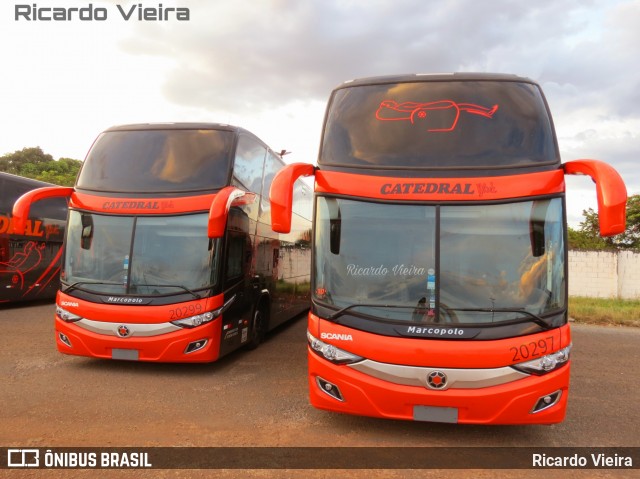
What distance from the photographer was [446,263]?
4.70m

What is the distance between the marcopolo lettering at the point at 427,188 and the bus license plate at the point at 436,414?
203 cm

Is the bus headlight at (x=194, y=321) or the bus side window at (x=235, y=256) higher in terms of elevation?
the bus side window at (x=235, y=256)

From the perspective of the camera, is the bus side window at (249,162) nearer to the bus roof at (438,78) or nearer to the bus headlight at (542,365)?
the bus roof at (438,78)

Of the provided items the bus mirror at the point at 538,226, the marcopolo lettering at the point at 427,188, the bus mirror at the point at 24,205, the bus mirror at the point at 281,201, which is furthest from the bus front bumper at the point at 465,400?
the bus mirror at the point at 24,205

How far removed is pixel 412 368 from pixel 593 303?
16.7 metres

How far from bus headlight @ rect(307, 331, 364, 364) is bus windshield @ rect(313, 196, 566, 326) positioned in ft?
1.27

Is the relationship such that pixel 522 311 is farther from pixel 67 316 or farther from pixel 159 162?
pixel 67 316

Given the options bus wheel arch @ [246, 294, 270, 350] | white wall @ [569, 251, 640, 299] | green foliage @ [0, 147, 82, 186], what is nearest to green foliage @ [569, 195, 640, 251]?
white wall @ [569, 251, 640, 299]

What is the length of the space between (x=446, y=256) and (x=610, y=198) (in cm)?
153

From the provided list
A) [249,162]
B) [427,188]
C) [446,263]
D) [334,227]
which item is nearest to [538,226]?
[446,263]

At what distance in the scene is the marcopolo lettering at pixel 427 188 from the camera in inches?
190

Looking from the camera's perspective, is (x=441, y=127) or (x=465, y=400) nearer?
(x=465, y=400)

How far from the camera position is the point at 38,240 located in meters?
14.4

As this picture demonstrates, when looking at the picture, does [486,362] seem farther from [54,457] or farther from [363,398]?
[54,457]
